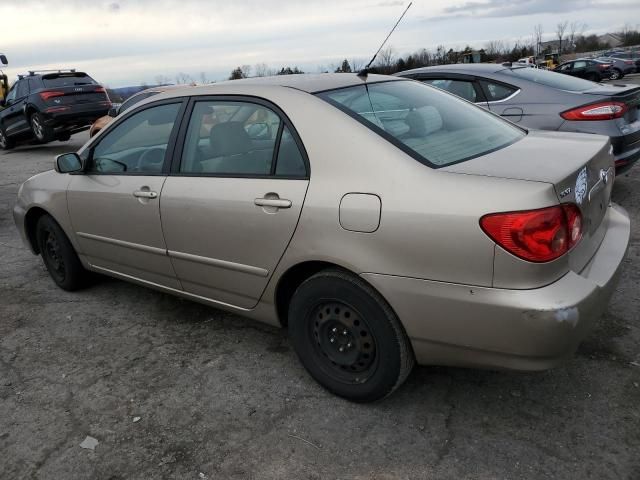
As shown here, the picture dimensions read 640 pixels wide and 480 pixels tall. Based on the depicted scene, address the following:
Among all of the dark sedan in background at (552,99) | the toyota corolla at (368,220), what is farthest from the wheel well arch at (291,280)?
the dark sedan in background at (552,99)

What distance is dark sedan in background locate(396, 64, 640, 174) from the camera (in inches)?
198

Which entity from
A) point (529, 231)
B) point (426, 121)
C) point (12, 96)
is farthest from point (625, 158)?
point (12, 96)

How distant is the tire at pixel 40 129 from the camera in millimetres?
12430

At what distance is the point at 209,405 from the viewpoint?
2.81m

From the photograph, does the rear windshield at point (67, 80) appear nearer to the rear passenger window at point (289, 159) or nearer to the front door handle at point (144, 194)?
the front door handle at point (144, 194)

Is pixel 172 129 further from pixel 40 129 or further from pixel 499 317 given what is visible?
pixel 40 129

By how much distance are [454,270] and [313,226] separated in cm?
69

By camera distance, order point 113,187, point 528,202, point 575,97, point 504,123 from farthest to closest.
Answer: point 575,97 < point 113,187 < point 504,123 < point 528,202

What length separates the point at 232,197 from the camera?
2.84 m

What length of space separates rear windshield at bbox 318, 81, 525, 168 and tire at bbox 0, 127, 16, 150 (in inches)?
550

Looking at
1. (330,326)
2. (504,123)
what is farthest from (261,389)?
(504,123)

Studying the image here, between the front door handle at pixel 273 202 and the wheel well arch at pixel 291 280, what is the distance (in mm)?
299

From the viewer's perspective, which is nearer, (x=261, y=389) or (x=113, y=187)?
(x=261, y=389)

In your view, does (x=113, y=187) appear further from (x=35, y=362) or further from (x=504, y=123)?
(x=504, y=123)
